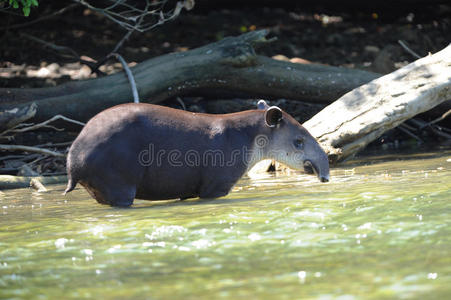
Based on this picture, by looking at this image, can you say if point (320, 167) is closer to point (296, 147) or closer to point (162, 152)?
point (296, 147)

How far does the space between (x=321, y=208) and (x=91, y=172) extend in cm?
244

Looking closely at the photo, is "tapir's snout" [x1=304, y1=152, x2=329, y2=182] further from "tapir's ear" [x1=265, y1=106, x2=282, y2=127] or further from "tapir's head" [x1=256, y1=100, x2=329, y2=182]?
"tapir's ear" [x1=265, y1=106, x2=282, y2=127]

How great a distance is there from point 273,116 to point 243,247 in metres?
3.52

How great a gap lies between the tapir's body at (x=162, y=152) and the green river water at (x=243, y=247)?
0.26 m

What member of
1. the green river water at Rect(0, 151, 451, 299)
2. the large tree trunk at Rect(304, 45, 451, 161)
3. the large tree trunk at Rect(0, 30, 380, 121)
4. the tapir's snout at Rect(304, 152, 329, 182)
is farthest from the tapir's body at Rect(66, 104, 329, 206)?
the large tree trunk at Rect(0, 30, 380, 121)

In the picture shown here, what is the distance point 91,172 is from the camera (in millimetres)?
6867

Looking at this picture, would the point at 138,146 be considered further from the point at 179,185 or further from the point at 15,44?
the point at 15,44

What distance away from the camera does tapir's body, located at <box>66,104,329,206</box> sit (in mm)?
6898

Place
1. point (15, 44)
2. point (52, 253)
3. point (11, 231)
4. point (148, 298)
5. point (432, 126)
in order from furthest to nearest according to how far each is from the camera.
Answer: point (15, 44) < point (432, 126) < point (11, 231) < point (52, 253) < point (148, 298)

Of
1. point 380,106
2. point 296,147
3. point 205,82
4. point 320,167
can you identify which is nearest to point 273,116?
point 296,147

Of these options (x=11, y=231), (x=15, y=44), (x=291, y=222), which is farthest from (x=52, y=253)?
(x=15, y=44)

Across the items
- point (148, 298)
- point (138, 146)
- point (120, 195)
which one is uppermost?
point (138, 146)

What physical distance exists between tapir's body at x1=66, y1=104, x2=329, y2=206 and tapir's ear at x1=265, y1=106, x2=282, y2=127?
7 cm

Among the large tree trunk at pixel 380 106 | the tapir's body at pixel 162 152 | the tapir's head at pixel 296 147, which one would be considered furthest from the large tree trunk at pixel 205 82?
the tapir's body at pixel 162 152
